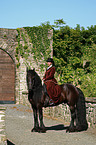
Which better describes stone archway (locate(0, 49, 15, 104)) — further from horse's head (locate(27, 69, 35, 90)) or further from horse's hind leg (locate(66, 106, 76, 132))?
horse's head (locate(27, 69, 35, 90))

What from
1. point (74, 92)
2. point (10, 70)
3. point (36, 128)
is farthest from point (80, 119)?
point (10, 70)

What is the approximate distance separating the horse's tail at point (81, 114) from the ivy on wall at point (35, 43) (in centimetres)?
925

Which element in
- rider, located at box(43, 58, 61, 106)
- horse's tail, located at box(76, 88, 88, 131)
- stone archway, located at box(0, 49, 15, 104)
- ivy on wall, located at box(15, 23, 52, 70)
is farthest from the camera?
stone archway, located at box(0, 49, 15, 104)

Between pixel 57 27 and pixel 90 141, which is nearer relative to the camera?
pixel 90 141

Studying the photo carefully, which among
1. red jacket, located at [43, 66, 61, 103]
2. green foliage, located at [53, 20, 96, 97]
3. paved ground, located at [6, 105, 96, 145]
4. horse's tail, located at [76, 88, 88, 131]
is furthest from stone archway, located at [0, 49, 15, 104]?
red jacket, located at [43, 66, 61, 103]

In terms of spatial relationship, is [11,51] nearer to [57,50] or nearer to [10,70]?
[10,70]

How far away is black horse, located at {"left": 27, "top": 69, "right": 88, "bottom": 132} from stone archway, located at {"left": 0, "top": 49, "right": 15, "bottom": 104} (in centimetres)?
997

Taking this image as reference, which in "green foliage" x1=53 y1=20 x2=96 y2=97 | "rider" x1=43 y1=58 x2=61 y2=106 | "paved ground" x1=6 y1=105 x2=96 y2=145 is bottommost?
"paved ground" x1=6 y1=105 x2=96 y2=145

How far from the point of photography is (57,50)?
18.6 metres

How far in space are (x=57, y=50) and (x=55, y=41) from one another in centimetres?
67

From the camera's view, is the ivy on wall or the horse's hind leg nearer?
the horse's hind leg

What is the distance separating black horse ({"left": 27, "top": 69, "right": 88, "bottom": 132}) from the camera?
336 inches

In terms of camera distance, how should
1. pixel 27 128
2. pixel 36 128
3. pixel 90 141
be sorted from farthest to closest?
pixel 27 128, pixel 36 128, pixel 90 141

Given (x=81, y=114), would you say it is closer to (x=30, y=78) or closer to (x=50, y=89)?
(x=50, y=89)
